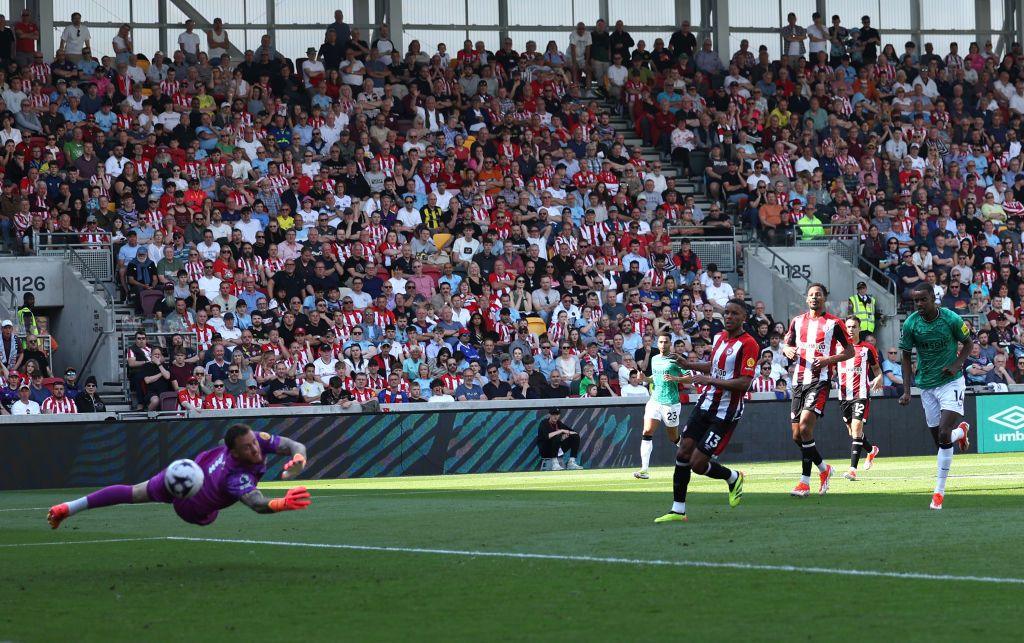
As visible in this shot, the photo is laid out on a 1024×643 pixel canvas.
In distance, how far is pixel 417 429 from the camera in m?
27.3

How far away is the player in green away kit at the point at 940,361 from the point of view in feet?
49.4

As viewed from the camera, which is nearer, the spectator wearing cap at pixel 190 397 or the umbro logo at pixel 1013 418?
the spectator wearing cap at pixel 190 397

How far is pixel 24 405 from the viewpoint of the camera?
2548cm

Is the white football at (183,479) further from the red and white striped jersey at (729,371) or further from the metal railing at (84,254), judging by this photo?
the metal railing at (84,254)

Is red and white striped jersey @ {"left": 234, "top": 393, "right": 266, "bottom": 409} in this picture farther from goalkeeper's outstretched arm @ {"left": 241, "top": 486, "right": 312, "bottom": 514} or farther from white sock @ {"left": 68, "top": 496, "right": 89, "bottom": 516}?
goalkeeper's outstretched arm @ {"left": 241, "top": 486, "right": 312, "bottom": 514}

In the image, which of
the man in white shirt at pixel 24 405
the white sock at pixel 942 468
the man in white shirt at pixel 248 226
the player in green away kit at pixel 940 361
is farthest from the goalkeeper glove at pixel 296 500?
the man in white shirt at pixel 248 226

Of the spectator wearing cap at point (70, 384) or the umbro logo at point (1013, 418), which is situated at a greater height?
the spectator wearing cap at point (70, 384)

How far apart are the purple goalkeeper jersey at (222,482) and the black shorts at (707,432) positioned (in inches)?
186

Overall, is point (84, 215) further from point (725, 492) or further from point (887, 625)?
point (887, 625)

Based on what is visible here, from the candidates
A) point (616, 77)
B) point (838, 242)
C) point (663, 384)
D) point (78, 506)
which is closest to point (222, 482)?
point (78, 506)

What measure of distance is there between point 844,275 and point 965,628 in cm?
2847

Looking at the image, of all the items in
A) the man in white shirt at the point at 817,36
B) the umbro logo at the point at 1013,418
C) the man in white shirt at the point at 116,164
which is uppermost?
the man in white shirt at the point at 817,36

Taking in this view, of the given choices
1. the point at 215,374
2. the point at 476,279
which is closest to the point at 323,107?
the point at 476,279

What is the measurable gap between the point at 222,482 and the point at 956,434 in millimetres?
7756
